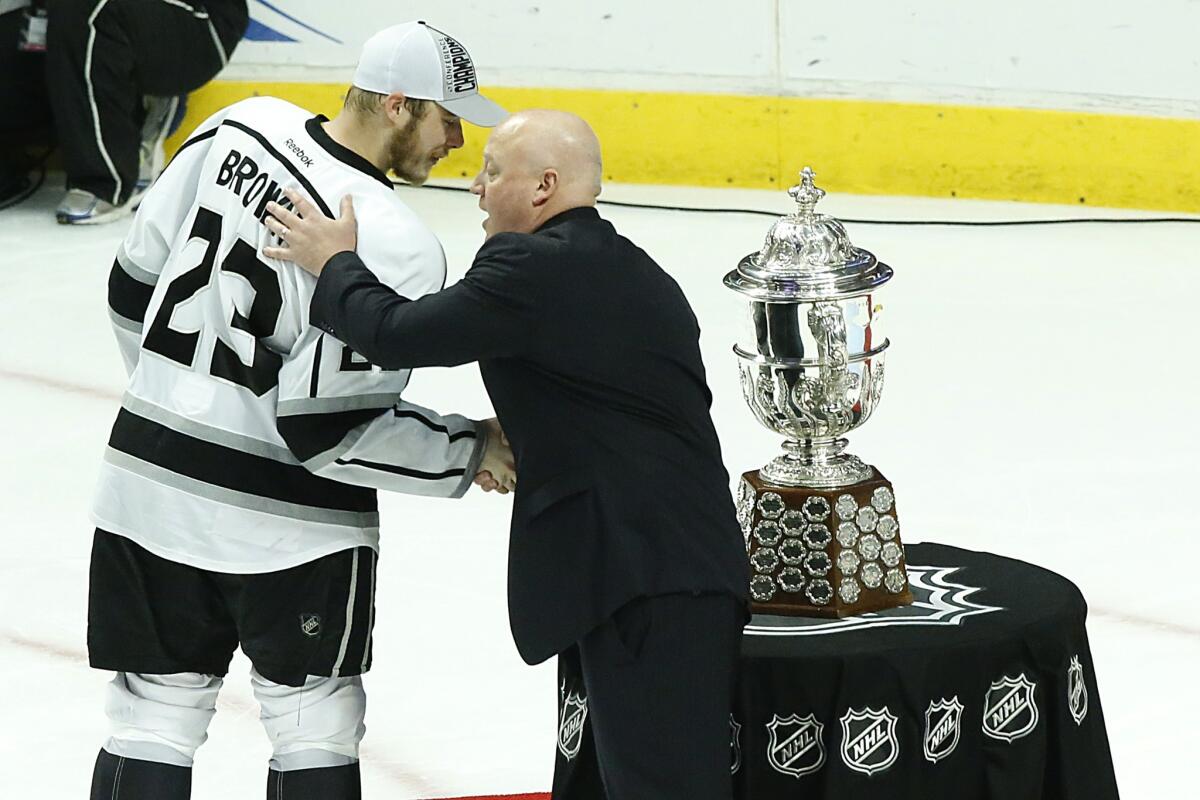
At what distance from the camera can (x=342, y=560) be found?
2.53m

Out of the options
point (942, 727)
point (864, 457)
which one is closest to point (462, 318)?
point (942, 727)

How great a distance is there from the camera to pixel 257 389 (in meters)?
2.44

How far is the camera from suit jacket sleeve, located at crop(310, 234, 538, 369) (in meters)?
2.20

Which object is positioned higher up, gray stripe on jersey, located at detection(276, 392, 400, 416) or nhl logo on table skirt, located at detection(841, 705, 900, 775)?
gray stripe on jersey, located at detection(276, 392, 400, 416)

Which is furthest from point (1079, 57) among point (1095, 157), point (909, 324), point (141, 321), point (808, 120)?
point (141, 321)

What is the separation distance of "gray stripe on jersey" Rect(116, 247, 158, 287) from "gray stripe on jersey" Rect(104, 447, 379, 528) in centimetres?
23

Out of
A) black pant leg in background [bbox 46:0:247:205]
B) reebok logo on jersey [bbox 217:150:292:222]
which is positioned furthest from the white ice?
reebok logo on jersey [bbox 217:150:292:222]

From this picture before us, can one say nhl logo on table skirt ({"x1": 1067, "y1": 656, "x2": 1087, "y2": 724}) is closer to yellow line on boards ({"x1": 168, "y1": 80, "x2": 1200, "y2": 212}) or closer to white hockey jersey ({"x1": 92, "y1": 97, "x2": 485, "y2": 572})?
white hockey jersey ({"x1": 92, "y1": 97, "x2": 485, "y2": 572})

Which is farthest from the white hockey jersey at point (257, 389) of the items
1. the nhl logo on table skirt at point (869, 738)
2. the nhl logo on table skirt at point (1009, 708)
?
the nhl logo on table skirt at point (1009, 708)

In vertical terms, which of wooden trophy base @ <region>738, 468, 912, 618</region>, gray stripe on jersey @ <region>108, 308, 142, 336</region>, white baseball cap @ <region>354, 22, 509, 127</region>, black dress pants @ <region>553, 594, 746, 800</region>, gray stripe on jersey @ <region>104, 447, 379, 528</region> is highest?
white baseball cap @ <region>354, 22, 509, 127</region>

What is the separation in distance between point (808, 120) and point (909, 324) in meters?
1.64

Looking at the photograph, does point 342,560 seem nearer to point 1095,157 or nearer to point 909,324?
point 909,324

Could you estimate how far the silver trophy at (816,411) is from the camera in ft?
8.20

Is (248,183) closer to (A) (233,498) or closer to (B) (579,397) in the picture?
(A) (233,498)
